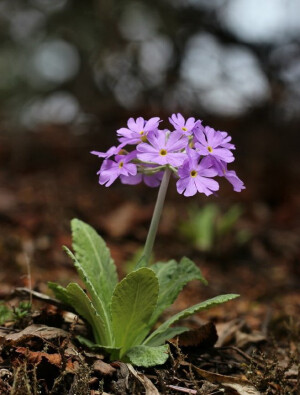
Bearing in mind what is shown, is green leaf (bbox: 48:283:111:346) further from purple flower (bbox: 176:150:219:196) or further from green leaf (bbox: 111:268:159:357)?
purple flower (bbox: 176:150:219:196)

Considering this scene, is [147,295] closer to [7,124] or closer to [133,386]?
[133,386]

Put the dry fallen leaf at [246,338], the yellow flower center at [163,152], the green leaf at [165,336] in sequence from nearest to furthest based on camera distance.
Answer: the yellow flower center at [163,152], the green leaf at [165,336], the dry fallen leaf at [246,338]

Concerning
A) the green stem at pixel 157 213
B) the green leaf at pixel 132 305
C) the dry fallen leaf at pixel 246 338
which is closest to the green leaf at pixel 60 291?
the green leaf at pixel 132 305

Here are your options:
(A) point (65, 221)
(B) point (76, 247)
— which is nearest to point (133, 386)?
(B) point (76, 247)

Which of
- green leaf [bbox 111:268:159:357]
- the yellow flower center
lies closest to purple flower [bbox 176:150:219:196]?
the yellow flower center

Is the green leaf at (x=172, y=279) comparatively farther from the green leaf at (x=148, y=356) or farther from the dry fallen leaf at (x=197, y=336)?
the green leaf at (x=148, y=356)

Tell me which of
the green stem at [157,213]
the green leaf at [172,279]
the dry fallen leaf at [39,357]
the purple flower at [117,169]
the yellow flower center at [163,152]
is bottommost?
the dry fallen leaf at [39,357]

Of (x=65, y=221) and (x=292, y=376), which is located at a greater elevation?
(x=292, y=376)
